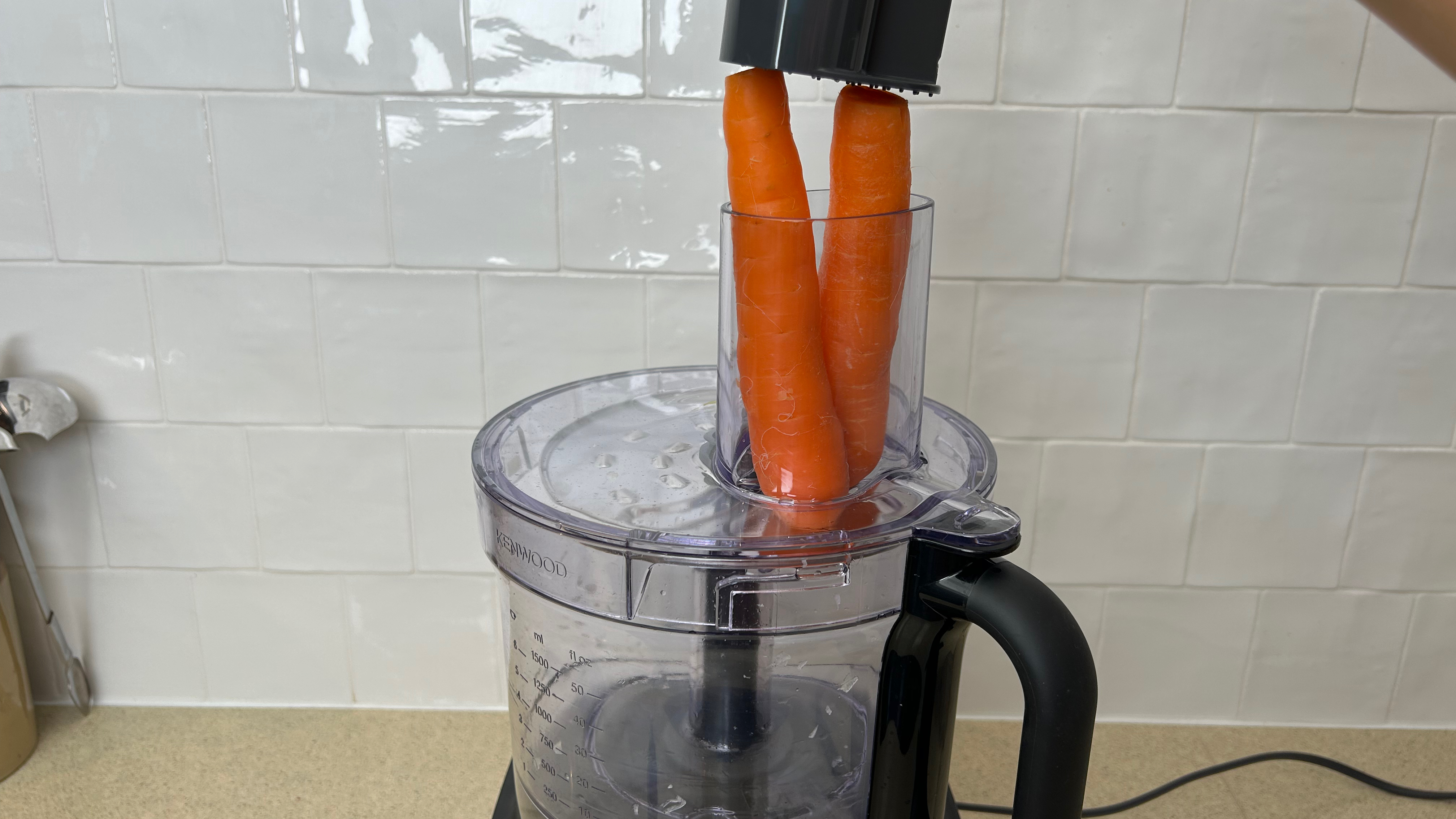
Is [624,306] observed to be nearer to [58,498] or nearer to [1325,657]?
[58,498]

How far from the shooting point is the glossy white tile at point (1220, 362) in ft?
2.34

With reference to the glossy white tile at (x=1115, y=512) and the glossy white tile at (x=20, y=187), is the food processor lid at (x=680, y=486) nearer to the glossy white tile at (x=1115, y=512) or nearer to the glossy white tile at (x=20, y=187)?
the glossy white tile at (x=1115, y=512)

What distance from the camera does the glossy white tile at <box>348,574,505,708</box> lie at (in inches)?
31.2

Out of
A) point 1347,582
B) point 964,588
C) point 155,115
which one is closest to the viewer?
point 964,588

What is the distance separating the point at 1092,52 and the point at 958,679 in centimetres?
45

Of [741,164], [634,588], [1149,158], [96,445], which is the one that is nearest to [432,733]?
[96,445]

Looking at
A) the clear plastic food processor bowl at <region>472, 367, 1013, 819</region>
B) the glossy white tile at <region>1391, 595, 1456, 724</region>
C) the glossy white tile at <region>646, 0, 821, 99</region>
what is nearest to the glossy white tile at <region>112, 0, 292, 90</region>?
the glossy white tile at <region>646, 0, 821, 99</region>

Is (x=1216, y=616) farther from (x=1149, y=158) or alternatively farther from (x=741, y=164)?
(x=741, y=164)

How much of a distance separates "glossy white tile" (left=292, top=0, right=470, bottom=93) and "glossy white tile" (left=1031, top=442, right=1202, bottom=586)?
53cm

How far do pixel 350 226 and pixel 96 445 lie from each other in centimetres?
28

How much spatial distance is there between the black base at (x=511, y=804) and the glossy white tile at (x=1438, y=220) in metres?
0.52

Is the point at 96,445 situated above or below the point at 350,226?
below

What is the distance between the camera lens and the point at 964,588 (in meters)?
0.37

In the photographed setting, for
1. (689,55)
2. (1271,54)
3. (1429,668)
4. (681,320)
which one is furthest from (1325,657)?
(689,55)
